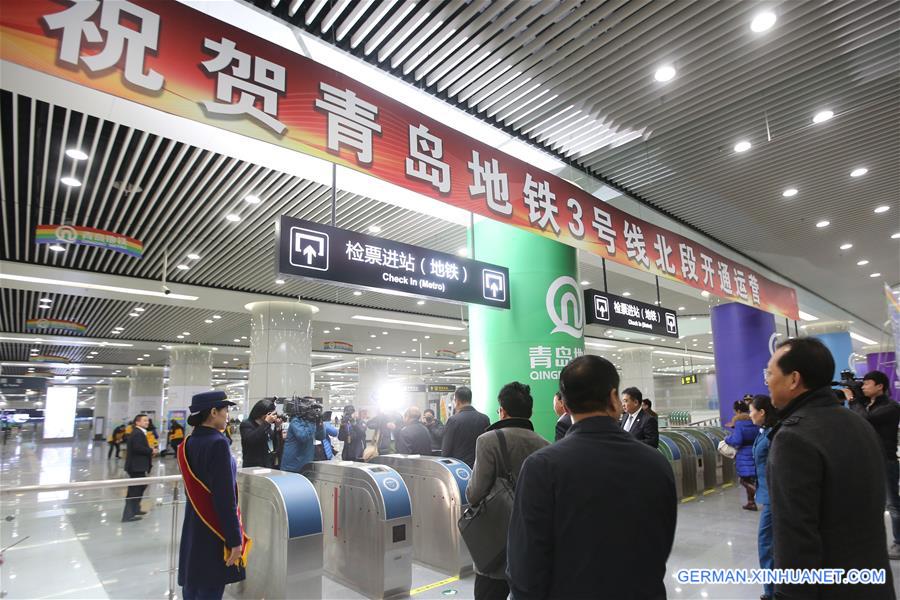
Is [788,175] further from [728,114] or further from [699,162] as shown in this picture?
[728,114]

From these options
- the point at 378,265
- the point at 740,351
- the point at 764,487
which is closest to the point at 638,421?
the point at 764,487

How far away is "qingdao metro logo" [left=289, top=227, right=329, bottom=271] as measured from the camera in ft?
13.3

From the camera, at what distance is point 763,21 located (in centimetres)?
418

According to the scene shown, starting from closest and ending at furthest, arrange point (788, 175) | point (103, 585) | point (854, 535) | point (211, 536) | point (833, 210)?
point (854, 535) < point (211, 536) < point (103, 585) < point (788, 175) < point (833, 210)

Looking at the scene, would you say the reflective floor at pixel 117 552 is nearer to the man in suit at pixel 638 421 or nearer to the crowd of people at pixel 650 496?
the man in suit at pixel 638 421

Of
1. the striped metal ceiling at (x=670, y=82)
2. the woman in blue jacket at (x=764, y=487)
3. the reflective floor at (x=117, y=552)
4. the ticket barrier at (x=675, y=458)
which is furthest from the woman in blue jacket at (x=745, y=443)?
the striped metal ceiling at (x=670, y=82)

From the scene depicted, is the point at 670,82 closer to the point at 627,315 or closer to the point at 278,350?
the point at 627,315

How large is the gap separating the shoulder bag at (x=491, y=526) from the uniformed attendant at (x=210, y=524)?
1.36 metres

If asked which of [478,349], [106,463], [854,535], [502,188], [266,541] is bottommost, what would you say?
[106,463]

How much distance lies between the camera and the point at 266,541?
4043 mm

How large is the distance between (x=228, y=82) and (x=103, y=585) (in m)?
4.20

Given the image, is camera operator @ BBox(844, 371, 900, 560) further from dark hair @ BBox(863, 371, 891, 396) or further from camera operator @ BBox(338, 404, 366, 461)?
camera operator @ BBox(338, 404, 366, 461)

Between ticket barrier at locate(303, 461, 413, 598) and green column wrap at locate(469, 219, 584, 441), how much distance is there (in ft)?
8.04

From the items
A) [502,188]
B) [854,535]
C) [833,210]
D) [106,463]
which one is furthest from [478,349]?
[106,463]
